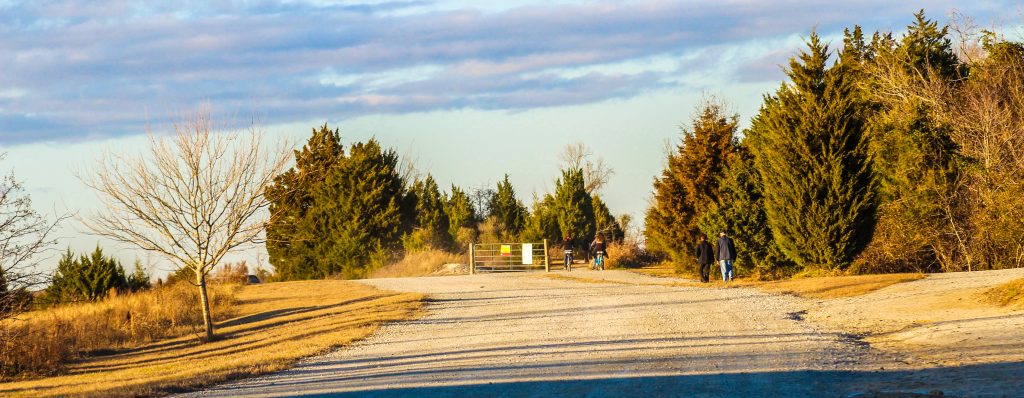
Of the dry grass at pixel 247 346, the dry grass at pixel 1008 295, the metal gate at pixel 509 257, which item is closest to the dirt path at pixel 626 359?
the dry grass at pixel 247 346

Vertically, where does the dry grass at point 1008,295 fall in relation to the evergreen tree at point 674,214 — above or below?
below

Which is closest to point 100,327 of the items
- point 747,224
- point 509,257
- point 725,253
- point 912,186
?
point 725,253

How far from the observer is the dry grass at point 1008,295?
58.9 feet

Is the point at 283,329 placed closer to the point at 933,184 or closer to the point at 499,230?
the point at 933,184

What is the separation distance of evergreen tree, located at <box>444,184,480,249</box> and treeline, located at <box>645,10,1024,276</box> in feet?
78.2

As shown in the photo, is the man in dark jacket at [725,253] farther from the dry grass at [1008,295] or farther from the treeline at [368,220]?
the treeline at [368,220]

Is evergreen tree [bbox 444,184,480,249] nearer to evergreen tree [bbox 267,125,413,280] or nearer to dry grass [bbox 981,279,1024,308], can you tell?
evergreen tree [bbox 267,125,413,280]

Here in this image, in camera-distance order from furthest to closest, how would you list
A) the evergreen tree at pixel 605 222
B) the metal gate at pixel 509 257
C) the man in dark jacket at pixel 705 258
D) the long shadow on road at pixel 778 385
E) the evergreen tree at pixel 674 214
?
1. the evergreen tree at pixel 605 222
2. the metal gate at pixel 509 257
3. the evergreen tree at pixel 674 214
4. the man in dark jacket at pixel 705 258
5. the long shadow on road at pixel 778 385

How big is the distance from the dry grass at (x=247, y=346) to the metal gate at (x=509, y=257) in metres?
10.9

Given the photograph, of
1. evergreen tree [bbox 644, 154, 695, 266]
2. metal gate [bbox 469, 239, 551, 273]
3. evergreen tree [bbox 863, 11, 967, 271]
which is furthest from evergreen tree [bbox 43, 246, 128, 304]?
evergreen tree [bbox 863, 11, 967, 271]

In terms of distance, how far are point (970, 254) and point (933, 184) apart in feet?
8.71

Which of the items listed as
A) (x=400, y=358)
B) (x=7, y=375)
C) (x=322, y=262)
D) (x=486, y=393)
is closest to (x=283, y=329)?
(x=7, y=375)

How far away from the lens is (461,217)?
6844 cm

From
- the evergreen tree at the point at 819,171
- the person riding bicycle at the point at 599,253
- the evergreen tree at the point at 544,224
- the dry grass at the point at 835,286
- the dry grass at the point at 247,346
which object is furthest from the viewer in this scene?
the evergreen tree at the point at 544,224
